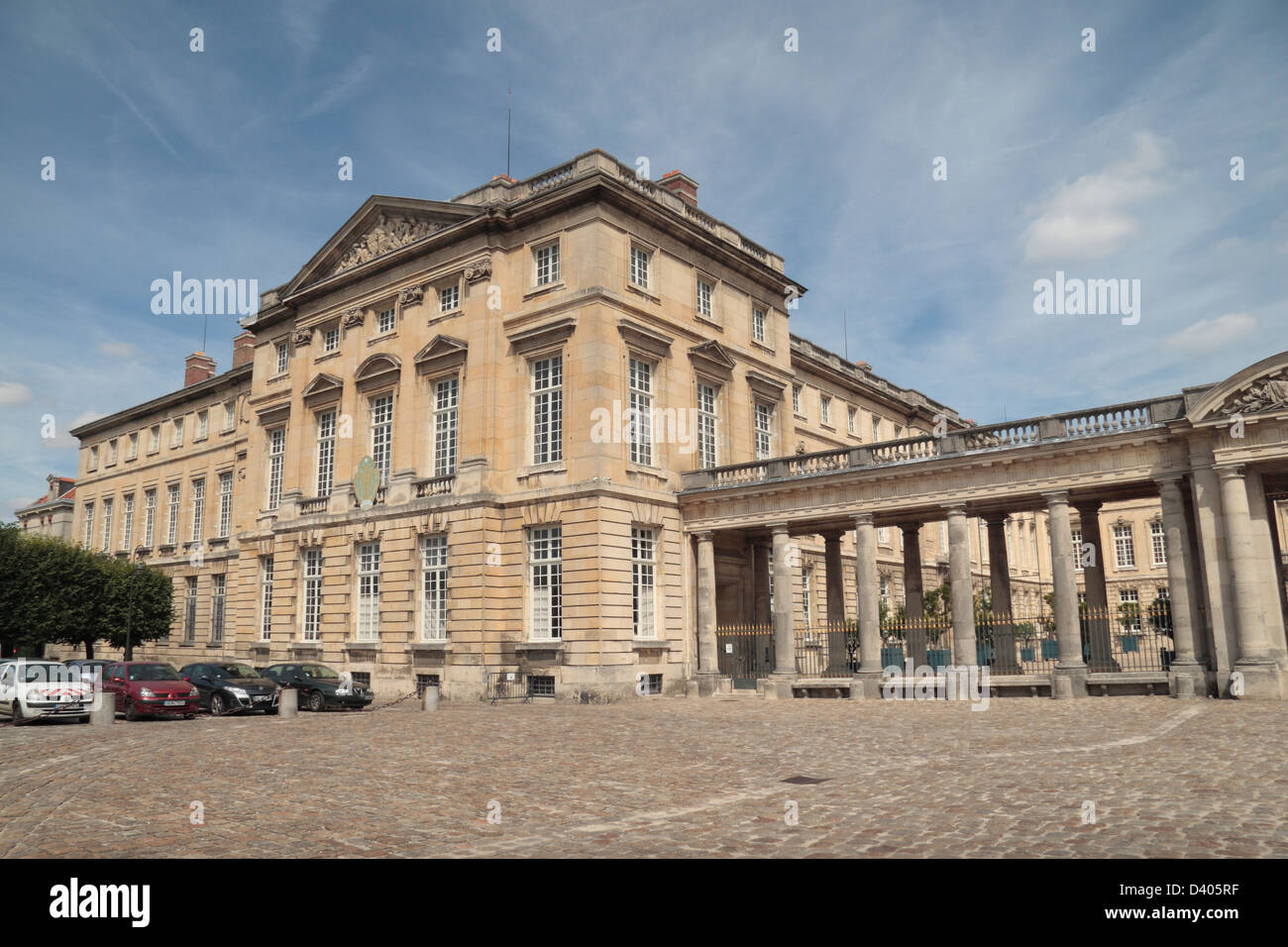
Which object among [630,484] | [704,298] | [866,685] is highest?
[704,298]

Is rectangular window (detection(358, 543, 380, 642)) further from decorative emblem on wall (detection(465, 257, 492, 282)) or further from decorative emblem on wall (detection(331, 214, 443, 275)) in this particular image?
decorative emblem on wall (detection(331, 214, 443, 275))

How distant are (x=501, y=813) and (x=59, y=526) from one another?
7126 centimetres

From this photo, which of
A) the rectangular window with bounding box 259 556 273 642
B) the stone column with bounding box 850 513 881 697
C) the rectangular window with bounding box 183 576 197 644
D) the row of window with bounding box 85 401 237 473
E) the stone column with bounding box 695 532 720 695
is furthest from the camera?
the row of window with bounding box 85 401 237 473

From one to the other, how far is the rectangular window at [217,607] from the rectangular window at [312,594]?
39.1 feet

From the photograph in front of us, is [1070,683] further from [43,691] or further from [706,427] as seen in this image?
[43,691]

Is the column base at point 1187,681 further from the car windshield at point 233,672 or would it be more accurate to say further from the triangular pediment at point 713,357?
the car windshield at point 233,672

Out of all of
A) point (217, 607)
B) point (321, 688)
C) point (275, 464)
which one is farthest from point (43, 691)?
point (217, 607)

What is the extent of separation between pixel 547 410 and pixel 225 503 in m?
26.5

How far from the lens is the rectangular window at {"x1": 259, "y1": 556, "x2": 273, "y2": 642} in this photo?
1533 inches

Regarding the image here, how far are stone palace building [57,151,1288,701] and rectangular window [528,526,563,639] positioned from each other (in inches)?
3.3

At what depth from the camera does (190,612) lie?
48.1 meters

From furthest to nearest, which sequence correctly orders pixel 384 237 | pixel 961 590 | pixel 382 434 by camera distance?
pixel 384 237
pixel 382 434
pixel 961 590

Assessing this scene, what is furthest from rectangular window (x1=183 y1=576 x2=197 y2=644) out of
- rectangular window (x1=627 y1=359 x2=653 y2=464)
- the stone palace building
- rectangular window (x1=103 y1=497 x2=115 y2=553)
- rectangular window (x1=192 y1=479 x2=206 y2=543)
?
rectangular window (x1=627 y1=359 x2=653 y2=464)
